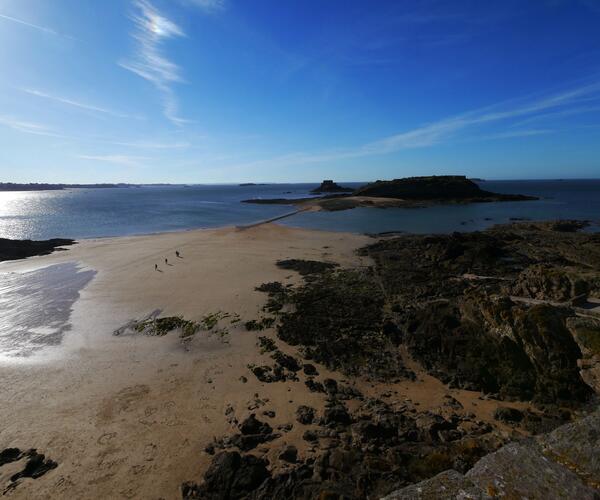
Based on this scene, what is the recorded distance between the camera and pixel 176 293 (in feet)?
62.4

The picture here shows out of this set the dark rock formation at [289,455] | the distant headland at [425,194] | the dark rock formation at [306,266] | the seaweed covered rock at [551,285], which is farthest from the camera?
the distant headland at [425,194]

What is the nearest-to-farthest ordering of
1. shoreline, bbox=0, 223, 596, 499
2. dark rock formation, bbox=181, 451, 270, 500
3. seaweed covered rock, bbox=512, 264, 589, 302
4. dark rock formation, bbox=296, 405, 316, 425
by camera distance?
dark rock formation, bbox=181, 451, 270, 500, shoreline, bbox=0, 223, 596, 499, dark rock formation, bbox=296, 405, 316, 425, seaweed covered rock, bbox=512, 264, 589, 302

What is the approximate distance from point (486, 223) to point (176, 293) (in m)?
41.1

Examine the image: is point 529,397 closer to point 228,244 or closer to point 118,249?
point 228,244

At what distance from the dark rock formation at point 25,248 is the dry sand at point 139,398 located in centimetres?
1857

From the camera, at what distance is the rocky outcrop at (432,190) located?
83.0 meters

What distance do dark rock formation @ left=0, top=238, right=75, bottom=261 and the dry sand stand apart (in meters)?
18.6

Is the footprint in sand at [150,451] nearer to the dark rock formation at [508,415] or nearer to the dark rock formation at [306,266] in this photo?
the dark rock formation at [508,415]

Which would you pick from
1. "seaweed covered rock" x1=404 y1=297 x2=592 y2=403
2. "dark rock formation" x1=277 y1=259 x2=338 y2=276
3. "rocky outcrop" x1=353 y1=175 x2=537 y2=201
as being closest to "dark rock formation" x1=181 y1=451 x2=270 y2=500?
"seaweed covered rock" x1=404 y1=297 x2=592 y2=403

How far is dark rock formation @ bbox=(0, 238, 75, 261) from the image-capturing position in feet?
102

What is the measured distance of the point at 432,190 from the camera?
8400 centimetres

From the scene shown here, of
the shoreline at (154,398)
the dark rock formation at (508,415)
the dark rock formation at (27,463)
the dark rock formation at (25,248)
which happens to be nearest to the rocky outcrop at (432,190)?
the dark rock formation at (25,248)

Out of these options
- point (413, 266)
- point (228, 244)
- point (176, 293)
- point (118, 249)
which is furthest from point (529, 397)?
point (118, 249)

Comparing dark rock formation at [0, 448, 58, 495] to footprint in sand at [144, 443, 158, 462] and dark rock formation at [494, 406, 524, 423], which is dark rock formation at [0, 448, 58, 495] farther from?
dark rock formation at [494, 406, 524, 423]
